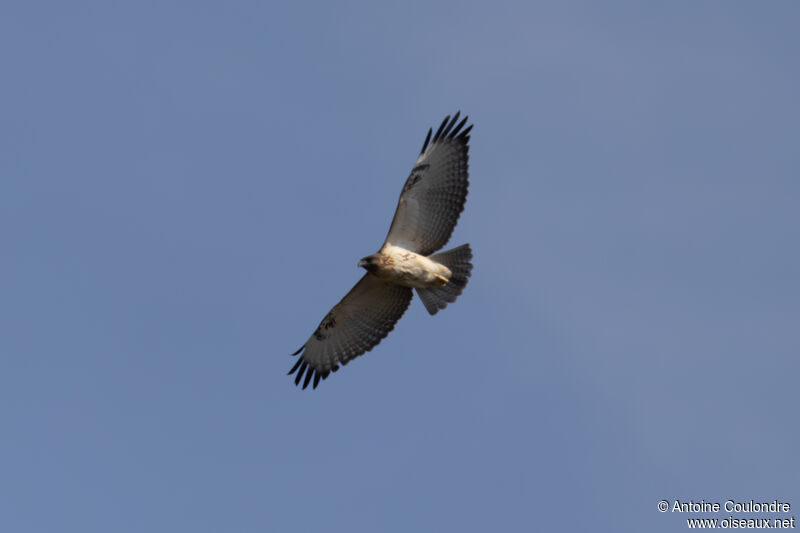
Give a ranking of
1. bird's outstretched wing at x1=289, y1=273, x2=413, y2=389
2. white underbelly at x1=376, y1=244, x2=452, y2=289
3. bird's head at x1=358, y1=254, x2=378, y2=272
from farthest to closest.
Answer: bird's outstretched wing at x1=289, y1=273, x2=413, y2=389 → white underbelly at x1=376, y1=244, x2=452, y2=289 → bird's head at x1=358, y1=254, x2=378, y2=272

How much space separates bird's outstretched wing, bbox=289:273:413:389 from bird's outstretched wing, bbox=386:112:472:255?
0.83 m

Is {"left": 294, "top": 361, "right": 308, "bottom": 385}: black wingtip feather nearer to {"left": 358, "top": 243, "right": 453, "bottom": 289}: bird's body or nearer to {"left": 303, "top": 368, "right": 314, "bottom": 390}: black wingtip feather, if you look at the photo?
{"left": 303, "top": 368, "right": 314, "bottom": 390}: black wingtip feather

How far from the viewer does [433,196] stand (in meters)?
12.5

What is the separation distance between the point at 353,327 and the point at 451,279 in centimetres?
174

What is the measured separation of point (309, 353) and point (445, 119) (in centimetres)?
402

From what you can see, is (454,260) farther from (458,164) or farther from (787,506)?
(787,506)

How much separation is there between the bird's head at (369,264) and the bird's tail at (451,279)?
0.88 m

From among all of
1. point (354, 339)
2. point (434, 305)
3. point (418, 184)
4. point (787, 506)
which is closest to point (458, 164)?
point (418, 184)

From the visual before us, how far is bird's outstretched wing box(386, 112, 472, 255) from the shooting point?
12484 mm

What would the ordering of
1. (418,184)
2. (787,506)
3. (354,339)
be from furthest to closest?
(354,339)
(418,184)
(787,506)

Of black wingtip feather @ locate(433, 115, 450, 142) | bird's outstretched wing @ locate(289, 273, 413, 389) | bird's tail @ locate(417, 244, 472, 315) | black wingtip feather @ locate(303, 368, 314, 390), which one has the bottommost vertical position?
black wingtip feather @ locate(303, 368, 314, 390)

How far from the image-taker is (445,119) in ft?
42.0

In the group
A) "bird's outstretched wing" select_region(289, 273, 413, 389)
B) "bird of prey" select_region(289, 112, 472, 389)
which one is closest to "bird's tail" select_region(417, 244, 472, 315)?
"bird of prey" select_region(289, 112, 472, 389)

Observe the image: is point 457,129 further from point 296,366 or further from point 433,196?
point 296,366
